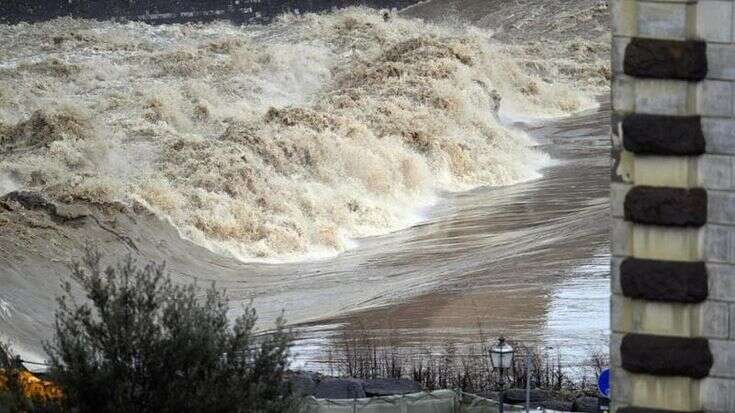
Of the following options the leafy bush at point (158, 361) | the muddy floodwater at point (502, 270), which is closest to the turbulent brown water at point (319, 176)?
the muddy floodwater at point (502, 270)

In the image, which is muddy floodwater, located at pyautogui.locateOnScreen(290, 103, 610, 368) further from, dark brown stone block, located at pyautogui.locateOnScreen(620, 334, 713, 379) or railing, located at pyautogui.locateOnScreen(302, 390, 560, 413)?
dark brown stone block, located at pyautogui.locateOnScreen(620, 334, 713, 379)

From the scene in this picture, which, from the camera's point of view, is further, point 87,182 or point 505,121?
point 505,121

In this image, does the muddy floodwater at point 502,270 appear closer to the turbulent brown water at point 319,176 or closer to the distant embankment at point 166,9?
the turbulent brown water at point 319,176

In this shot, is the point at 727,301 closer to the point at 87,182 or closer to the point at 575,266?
the point at 575,266

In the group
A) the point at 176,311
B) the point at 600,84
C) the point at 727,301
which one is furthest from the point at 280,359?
the point at 600,84

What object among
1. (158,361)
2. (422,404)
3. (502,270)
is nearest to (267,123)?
(502,270)
